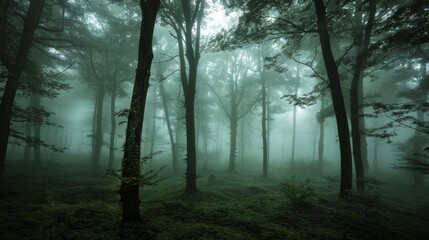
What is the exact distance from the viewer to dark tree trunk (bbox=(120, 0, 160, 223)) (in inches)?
229

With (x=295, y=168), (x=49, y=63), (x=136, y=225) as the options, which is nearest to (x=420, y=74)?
(x=295, y=168)

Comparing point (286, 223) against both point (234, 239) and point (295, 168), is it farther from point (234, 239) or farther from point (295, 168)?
point (295, 168)

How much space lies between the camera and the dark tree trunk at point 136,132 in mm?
5816

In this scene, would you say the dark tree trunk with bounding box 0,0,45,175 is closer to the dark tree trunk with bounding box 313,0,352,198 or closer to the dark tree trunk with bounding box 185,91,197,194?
the dark tree trunk with bounding box 185,91,197,194

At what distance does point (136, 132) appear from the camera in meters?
6.16

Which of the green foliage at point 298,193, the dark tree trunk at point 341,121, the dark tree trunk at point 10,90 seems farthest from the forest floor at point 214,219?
the dark tree trunk at point 10,90

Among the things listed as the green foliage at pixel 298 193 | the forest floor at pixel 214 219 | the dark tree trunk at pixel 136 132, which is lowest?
the forest floor at pixel 214 219

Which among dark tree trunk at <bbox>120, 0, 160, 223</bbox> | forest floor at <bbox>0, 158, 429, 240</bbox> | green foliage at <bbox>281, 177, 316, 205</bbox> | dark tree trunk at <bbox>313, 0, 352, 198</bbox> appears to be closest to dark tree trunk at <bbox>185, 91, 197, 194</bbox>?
forest floor at <bbox>0, 158, 429, 240</bbox>

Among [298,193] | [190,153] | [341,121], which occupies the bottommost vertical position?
[298,193]

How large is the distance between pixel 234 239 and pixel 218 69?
2414 cm

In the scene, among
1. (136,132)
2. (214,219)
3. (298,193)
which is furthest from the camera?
(298,193)

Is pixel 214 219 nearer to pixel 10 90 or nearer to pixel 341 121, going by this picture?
pixel 341 121

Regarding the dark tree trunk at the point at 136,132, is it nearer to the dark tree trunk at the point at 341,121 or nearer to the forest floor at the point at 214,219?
the forest floor at the point at 214,219

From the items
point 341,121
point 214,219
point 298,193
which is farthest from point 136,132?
point 341,121
